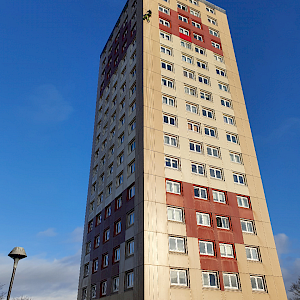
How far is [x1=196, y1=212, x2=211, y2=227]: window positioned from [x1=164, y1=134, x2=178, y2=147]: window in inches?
399

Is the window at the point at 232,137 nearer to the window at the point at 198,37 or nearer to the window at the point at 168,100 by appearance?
the window at the point at 168,100

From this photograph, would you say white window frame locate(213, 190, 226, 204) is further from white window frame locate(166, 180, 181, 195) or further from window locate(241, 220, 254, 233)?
white window frame locate(166, 180, 181, 195)

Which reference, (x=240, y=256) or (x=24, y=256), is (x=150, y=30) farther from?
(x=24, y=256)

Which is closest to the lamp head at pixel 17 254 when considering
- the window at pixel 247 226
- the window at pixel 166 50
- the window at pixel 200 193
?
the window at pixel 200 193

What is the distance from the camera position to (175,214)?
35250 mm

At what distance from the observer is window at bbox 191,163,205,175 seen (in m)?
40.3

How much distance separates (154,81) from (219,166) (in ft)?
53.0

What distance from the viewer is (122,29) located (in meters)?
60.9

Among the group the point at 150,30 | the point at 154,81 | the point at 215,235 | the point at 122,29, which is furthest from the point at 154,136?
the point at 122,29

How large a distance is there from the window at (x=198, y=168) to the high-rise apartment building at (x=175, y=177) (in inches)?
6.4

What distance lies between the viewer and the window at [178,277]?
31016 millimetres

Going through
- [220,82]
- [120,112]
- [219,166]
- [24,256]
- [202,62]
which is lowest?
[24,256]

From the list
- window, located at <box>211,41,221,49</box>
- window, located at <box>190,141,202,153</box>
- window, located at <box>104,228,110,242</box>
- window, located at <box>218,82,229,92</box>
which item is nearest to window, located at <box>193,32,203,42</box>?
window, located at <box>211,41,221,49</box>

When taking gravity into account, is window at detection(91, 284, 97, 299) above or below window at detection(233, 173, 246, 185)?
below
